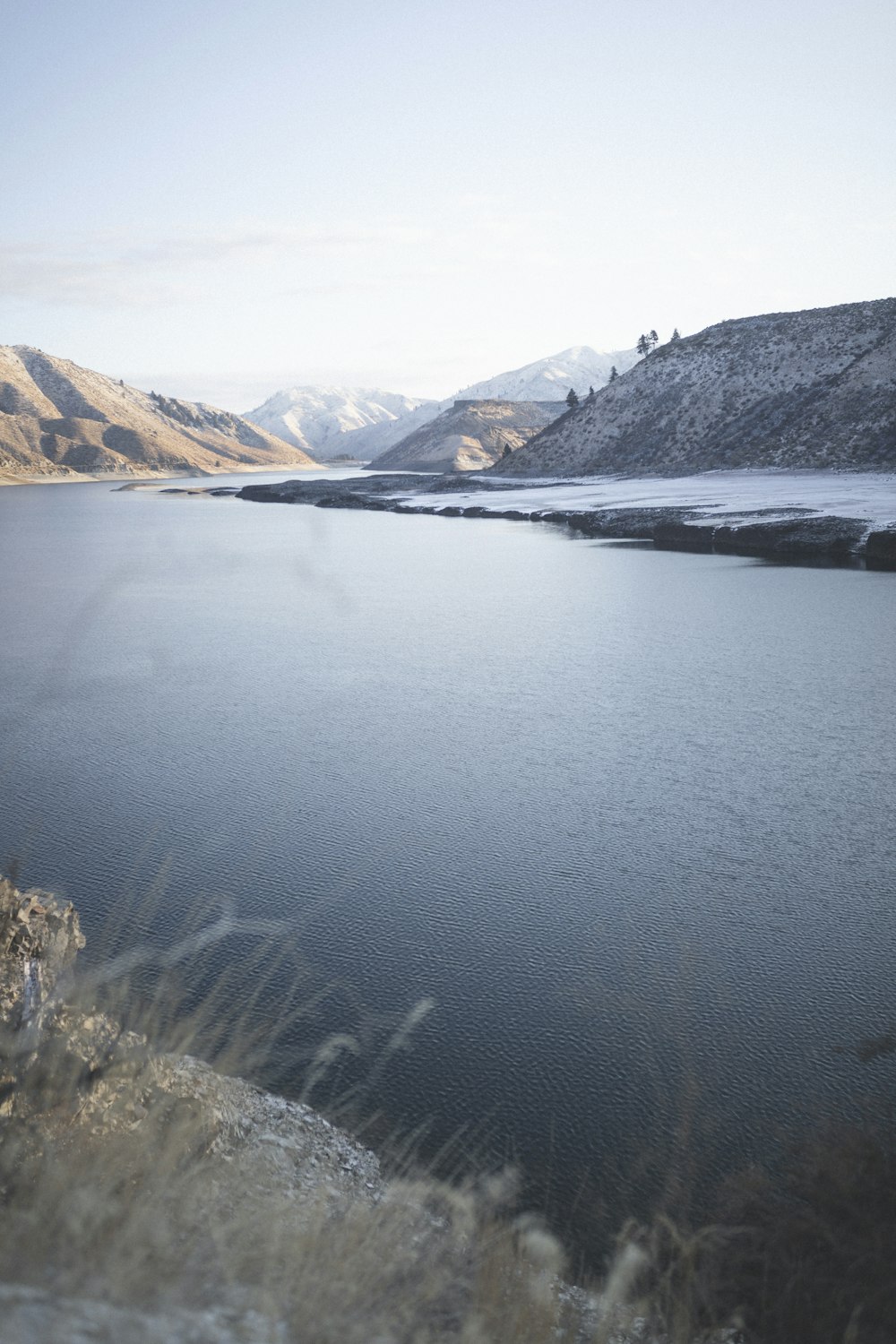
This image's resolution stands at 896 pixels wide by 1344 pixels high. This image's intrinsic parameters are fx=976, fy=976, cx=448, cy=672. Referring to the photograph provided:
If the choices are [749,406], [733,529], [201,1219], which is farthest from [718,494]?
[201,1219]

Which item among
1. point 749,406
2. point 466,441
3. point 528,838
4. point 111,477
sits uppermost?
point 466,441

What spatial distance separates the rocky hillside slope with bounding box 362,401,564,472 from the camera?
164 metres

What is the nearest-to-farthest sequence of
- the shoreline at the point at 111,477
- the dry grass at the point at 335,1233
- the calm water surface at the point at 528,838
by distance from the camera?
1. the dry grass at the point at 335,1233
2. the calm water surface at the point at 528,838
3. the shoreline at the point at 111,477

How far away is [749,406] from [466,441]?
9645 cm

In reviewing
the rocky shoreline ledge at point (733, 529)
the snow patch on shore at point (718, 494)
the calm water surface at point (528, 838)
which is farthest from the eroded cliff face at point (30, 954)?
the snow patch on shore at point (718, 494)

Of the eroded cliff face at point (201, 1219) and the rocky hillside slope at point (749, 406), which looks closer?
the eroded cliff face at point (201, 1219)

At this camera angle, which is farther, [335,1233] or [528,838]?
[528,838]

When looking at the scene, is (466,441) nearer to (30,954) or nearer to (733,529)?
(733,529)

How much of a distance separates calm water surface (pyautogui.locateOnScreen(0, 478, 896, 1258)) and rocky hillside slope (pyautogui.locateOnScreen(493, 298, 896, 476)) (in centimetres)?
4710

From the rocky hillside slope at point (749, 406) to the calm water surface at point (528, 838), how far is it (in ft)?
155

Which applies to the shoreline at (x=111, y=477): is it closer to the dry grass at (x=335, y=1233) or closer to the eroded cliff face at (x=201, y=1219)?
the eroded cliff face at (x=201, y=1219)

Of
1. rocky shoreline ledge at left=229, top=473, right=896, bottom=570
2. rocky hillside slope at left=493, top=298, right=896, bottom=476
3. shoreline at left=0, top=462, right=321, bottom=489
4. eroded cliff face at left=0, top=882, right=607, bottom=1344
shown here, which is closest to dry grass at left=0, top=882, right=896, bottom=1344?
eroded cliff face at left=0, top=882, right=607, bottom=1344

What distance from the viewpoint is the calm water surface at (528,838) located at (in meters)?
6.41

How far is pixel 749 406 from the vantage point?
79.6m
